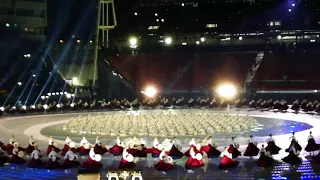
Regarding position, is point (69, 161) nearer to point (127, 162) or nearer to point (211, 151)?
point (127, 162)

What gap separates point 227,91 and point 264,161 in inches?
1065

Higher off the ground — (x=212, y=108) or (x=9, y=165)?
(x=212, y=108)

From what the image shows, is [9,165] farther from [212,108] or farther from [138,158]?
[212,108]

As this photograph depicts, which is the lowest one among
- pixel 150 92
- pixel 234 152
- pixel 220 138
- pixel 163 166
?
pixel 163 166

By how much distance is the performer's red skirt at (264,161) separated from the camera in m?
17.9

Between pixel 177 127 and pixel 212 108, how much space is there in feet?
44.3

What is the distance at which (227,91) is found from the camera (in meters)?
44.8

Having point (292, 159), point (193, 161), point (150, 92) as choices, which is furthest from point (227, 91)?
point (193, 161)

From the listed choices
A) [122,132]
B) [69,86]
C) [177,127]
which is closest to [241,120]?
→ [177,127]

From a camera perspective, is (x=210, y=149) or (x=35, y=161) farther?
(x=210, y=149)

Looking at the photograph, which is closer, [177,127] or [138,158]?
[138,158]

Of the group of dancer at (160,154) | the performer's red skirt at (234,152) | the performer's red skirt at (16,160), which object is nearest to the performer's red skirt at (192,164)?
the group of dancer at (160,154)

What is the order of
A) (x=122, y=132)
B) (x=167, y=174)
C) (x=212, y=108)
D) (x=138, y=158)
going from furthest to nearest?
(x=212, y=108)
(x=122, y=132)
(x=138, y=158)
(x=167, y=174)

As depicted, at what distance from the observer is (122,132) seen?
26.9 meters
